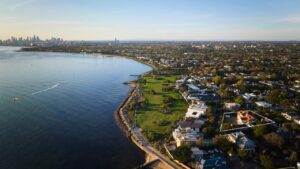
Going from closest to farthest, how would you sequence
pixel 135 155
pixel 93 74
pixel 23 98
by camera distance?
pixel 135 155
pixel 23 98
pixel 93 74

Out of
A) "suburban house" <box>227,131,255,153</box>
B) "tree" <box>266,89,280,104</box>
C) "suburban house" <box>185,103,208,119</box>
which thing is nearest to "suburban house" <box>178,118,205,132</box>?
"suburban house" <box>185,103,208,119</box>

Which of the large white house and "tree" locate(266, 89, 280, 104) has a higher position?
"tree" locate(266, 89, 280, 104)

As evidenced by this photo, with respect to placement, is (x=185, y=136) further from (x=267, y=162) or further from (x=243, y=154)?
(x=267, y=162)

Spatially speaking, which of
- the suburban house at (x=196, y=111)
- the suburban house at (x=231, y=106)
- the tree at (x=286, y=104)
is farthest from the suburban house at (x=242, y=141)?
the tree at (x=286, y=104)

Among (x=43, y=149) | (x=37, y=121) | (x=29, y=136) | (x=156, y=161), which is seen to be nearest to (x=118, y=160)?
(x=156, y=161)

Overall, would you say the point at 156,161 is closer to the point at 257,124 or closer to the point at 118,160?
the point at 118,160

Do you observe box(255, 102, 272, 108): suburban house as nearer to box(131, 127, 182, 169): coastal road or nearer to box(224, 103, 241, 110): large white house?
box(224, 103, 241, 110): large white house

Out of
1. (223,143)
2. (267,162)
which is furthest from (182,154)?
(267,162)
